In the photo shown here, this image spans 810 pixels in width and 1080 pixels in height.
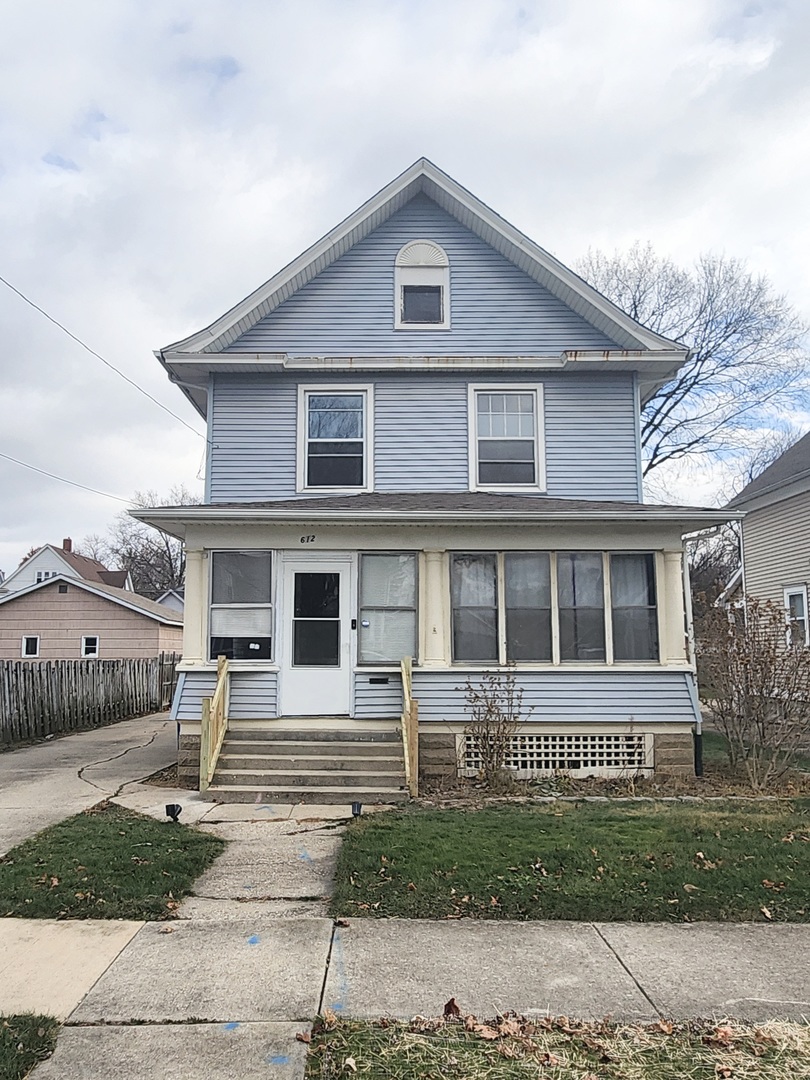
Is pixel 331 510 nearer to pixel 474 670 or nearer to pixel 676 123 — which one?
pixel 474 670

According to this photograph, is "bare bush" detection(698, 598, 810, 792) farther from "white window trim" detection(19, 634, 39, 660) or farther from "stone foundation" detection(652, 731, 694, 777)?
"white window trim" detection(19, 634, 39, 660)

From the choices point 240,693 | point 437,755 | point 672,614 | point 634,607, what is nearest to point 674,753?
point 672,614

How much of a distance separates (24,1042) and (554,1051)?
2464 mm

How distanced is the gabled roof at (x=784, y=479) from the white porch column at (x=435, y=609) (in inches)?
429

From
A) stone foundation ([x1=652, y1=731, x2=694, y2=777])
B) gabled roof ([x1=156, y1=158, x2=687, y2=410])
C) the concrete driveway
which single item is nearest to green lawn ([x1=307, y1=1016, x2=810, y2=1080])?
the concrete driveway

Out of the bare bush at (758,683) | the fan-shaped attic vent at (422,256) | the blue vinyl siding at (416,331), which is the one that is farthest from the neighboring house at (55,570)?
the bare bush at (758,683)

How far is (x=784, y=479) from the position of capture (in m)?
18.7

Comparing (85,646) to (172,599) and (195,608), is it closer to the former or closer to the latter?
(195,608)

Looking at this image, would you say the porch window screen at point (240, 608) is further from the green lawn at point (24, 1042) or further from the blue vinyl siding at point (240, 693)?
the green lawn at point (24, 1042)

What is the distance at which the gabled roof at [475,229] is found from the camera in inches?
476

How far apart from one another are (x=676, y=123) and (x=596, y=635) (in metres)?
8.52

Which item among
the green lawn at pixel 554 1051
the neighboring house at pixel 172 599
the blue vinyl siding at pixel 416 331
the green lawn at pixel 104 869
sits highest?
the blue vinyl siding at pixel 416 331

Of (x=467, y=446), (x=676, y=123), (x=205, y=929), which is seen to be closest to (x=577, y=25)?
(x=676, y=123)

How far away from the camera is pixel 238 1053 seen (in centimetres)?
367
